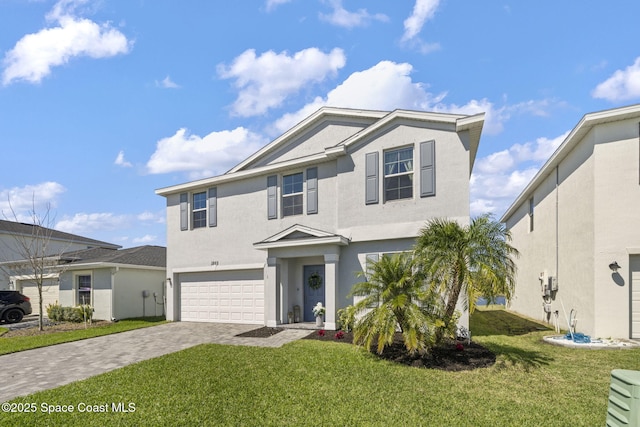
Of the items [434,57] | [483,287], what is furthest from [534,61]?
[483,287]

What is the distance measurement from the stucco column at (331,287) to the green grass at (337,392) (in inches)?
113

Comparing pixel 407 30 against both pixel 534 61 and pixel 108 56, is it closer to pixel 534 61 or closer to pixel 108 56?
pixel 534 61

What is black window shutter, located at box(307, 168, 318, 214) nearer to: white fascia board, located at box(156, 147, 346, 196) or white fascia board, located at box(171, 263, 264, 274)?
white fascia board, located at box(156, 147, 346, 196)

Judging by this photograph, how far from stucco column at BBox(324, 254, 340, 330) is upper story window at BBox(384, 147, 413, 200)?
2.73 m

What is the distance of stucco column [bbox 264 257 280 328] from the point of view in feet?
40.8

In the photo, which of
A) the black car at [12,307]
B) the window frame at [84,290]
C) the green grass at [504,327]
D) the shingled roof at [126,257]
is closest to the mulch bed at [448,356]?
the green grass at [504,327]

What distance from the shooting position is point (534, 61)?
9508 millimetres

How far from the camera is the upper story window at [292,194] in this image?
43.6 ft

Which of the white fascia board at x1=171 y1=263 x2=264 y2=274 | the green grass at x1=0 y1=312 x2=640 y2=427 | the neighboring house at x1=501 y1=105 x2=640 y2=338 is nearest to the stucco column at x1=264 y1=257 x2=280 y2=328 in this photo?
the white fascia board at x1=171 y1=263 x2=264 y2=274

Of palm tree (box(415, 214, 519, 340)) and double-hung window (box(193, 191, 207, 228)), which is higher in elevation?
double-hung window (box(193, 191, 207, 228))

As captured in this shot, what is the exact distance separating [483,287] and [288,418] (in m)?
4.92

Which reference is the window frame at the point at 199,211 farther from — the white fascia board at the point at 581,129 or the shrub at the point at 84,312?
the white fascia board at the point at 581,129

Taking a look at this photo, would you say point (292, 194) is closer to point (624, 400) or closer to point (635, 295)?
point (635, 295)

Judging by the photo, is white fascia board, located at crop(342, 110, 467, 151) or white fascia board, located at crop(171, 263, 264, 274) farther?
white fascia board, located at crop(171, 263, 264, 274)
